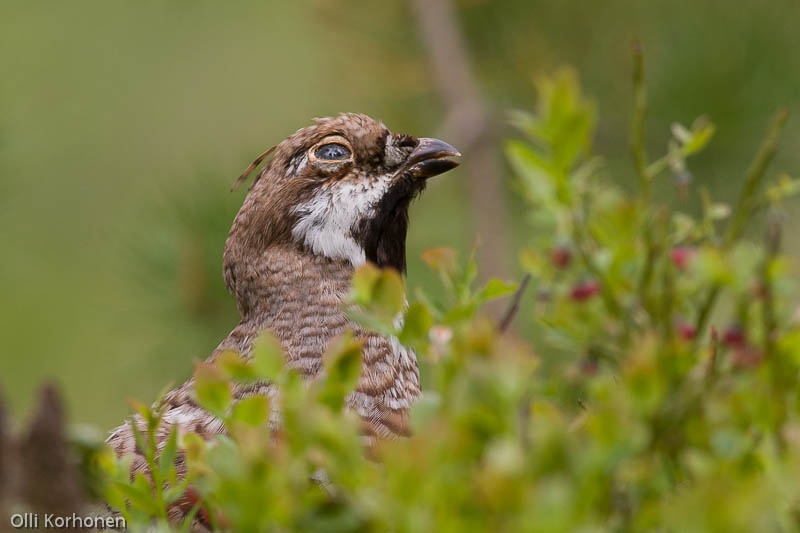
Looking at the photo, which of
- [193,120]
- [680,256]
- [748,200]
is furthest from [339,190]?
[193,120]

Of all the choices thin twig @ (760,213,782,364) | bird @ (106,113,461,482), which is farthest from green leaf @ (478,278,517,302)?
bird @ (106,113,461,482)

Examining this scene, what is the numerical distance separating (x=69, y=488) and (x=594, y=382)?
52 cm

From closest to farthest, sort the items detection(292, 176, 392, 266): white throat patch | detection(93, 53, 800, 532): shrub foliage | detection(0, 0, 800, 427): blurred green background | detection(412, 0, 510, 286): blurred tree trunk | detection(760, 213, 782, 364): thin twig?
detection(93, 53, 800, 532): shrub foliage → detection(760, 213, 782, 364): thin twig → detection(292, 176, 392, 266): white throat patch → detection(412, 0, 510, 286): blurred tree trunk → detection(0, 0, 800, 427): blurred green background

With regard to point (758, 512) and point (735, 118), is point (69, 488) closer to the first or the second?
point (758, 512)

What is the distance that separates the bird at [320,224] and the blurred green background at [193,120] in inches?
31.1

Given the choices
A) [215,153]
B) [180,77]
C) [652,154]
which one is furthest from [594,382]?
[180,77]

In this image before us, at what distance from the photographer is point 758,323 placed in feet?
3.78

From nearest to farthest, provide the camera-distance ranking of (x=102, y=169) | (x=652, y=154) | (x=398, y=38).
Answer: (x=652, y=154), (x=398, y=38), (x=102, y=169)

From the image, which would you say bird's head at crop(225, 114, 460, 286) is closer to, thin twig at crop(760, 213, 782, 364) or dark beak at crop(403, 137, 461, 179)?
dark beak at crop(403, 137, 461, 179)

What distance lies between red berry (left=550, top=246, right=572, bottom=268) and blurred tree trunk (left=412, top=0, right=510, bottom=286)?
2.32 meters

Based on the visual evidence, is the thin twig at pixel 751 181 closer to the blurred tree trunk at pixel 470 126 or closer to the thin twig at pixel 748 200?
the thin twig at pixel 748 200

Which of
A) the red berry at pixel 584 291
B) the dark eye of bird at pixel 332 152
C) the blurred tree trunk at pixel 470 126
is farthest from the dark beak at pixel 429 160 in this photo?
the red berry at pixel 584 291

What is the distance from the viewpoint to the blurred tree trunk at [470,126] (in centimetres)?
373

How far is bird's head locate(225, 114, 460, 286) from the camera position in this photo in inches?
114
